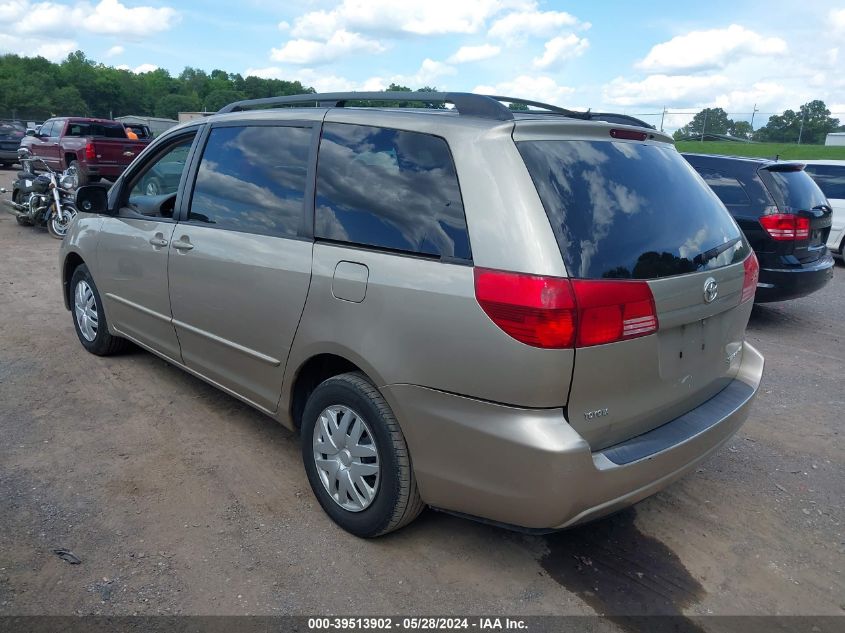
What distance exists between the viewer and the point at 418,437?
8.66 ft

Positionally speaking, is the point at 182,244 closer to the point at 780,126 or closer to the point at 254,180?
the point at 254,180

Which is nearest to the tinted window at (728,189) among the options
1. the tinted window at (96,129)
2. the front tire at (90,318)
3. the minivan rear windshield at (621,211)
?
the minivan rear windshield at (621,211)

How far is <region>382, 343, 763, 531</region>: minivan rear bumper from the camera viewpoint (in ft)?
7.70

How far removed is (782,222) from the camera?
6609 mm

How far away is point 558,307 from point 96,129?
1941cm

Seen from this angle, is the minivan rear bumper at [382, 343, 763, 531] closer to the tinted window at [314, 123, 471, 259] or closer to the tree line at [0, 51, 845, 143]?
the tinted window at [314, 123, 471, 259]

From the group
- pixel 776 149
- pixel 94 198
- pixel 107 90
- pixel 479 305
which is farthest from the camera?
pixel 107 90

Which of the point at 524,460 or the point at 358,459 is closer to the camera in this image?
the point at 524,460

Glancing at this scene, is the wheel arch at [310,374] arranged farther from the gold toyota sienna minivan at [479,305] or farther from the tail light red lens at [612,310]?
the tail light red lens at [612,310]

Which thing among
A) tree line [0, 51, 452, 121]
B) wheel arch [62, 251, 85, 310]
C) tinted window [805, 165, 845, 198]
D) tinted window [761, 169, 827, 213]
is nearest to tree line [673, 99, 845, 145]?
tinted window [805, 165, 845, 198]

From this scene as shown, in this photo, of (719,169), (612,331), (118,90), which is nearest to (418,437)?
(612,331)

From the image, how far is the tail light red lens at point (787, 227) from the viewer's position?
21.6 feet

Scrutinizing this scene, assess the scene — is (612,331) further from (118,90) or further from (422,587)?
(118,90)

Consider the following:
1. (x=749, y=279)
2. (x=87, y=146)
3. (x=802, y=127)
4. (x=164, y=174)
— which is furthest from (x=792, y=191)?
(x=802, y=127)
